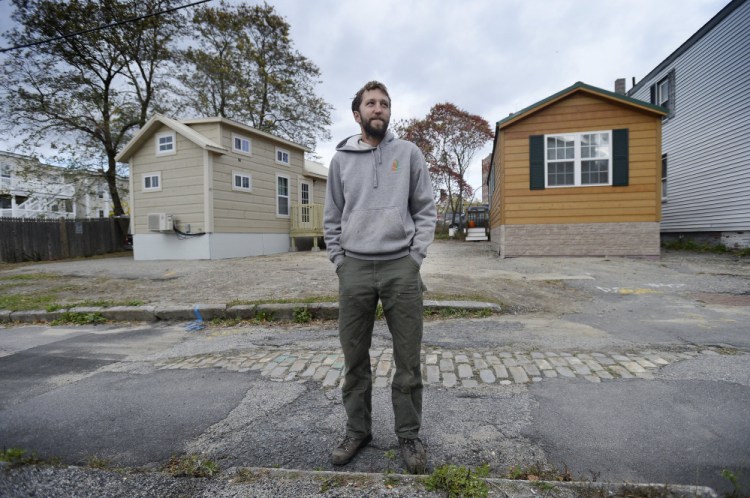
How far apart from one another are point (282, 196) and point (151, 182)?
5.09 meters

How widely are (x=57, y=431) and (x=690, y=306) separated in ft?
23.7

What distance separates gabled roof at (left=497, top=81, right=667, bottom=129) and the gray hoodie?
32.8ft

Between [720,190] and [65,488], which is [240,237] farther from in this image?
[720,190]

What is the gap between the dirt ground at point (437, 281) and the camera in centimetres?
635

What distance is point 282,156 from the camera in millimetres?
17375

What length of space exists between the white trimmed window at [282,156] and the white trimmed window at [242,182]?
83.7 inches

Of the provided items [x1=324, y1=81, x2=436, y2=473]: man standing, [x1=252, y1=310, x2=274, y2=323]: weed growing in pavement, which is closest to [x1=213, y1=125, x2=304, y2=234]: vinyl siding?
[x1=252, y1=310, x2=274, y2=323]: weed growing in pavement

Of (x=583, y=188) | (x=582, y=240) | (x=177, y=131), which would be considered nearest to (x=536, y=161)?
(x=583, y=188)

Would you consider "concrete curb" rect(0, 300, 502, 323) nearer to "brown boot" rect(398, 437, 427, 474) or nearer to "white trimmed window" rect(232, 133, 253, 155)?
"brown boot" rect(398, 437, 427, 474)

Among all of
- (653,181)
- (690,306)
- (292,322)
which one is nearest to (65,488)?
(292,322)

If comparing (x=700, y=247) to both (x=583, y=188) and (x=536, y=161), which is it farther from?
(x=536, y=161)

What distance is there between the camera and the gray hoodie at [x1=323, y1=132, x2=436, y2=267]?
2.12m

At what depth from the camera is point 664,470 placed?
1.93 m

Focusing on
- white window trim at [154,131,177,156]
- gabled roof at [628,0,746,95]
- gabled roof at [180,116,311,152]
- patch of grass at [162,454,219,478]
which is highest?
gabled roof at [628,0,746,95]
